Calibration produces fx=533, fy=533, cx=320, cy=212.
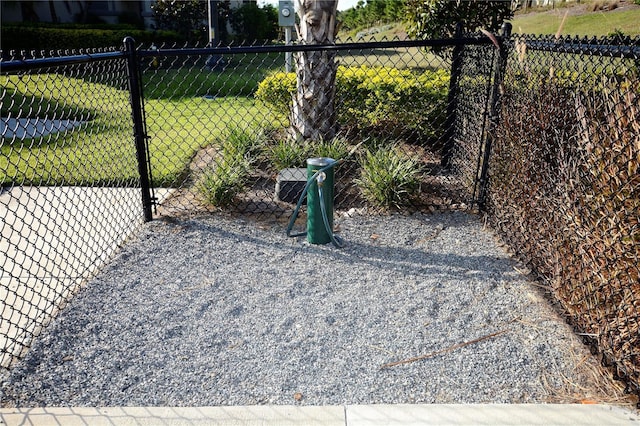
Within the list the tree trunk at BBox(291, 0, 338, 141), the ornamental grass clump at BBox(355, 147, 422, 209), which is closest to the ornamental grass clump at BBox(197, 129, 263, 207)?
the tree trunk at BBox(291, 0, 338, 141)

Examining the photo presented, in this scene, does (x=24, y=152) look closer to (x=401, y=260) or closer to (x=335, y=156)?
(x=335, y=156)

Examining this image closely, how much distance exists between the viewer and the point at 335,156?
5.36 metres

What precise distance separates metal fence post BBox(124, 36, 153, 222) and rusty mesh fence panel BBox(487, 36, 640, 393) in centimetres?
287

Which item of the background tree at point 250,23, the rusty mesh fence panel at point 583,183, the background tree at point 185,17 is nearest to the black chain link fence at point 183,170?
the rusty mesh fence panel at point 583,183

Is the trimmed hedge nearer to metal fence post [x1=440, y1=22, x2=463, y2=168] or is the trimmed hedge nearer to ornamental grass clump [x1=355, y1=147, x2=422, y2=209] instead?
metal fence post [x1=440, y1=22, x2=463, y2=168]

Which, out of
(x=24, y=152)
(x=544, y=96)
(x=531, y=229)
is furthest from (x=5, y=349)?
(x=24, y=152)

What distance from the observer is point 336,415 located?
244 cm

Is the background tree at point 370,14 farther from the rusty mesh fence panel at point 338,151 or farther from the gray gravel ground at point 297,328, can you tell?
the gray gravel ground at point 297,328

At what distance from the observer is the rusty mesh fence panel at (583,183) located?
2.53 metres

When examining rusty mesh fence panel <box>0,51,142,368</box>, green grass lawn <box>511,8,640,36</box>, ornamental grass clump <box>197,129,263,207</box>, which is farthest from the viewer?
ornamental grass clump <box>197,129,263,207</box>

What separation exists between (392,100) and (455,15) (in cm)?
149

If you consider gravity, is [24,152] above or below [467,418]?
above

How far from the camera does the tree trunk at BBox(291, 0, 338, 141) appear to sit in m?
5.57

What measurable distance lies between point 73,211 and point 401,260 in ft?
9.84
